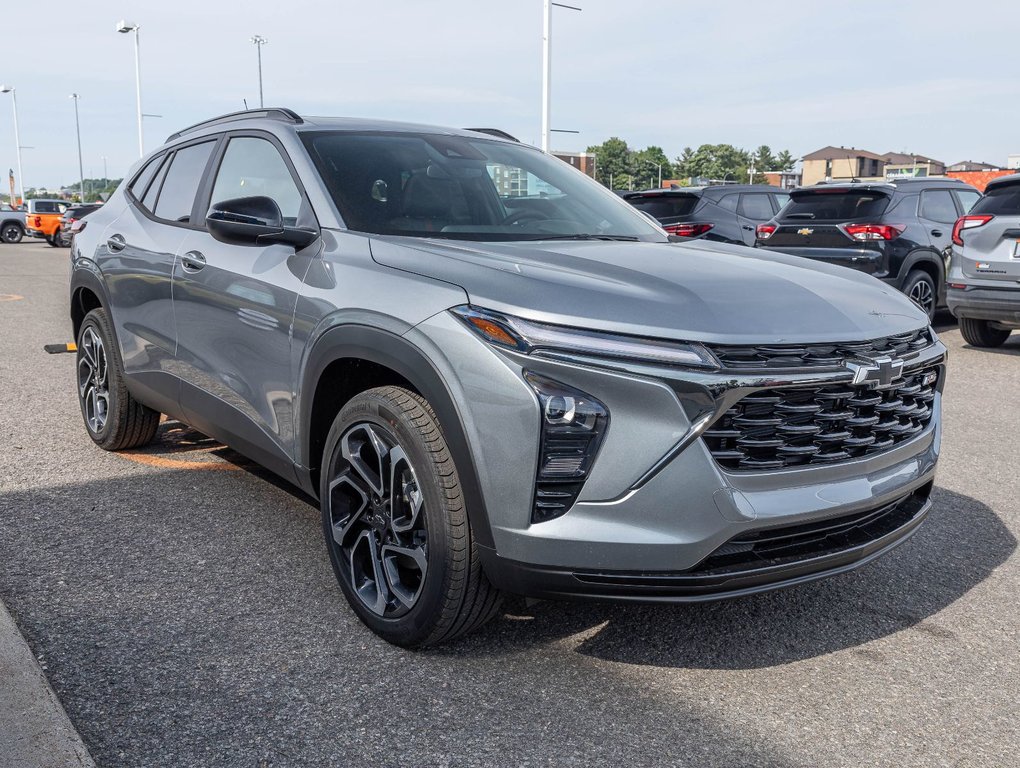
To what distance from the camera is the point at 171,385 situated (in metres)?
4.50

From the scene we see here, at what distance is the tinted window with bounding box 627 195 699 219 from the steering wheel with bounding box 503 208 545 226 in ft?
30.5

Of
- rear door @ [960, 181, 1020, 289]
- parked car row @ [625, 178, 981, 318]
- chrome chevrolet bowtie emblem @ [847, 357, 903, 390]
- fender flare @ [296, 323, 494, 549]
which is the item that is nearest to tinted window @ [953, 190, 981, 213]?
parked car row @ [625, 178, 981, 318]

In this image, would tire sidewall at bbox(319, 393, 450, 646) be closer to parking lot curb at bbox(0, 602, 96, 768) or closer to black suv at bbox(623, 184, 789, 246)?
parking lot curb at bbox(0, 602, 96, 768)

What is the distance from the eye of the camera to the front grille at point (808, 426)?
2.64 m

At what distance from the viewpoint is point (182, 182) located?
4.71 meters

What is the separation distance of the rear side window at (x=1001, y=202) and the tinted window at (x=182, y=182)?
7.45m

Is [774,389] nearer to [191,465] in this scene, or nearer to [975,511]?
[975,511]

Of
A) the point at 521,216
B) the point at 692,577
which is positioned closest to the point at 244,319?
the point at 521,216

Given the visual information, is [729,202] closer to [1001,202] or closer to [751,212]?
[751,212]

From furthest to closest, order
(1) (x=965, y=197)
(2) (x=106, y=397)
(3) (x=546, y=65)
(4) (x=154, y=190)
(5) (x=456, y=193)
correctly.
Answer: (3) (x=546, y=65) → (1) (x=965, y=197) → (2) (x=106, y=397) → (4) (x=154, y=190) → (5) (x=456, y=193)

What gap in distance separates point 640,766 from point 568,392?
97 centimetres

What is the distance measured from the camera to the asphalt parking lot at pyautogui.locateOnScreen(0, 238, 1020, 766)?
2.62 m

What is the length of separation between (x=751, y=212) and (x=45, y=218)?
101 ft

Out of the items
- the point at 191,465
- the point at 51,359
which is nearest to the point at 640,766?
the point at 191,465
